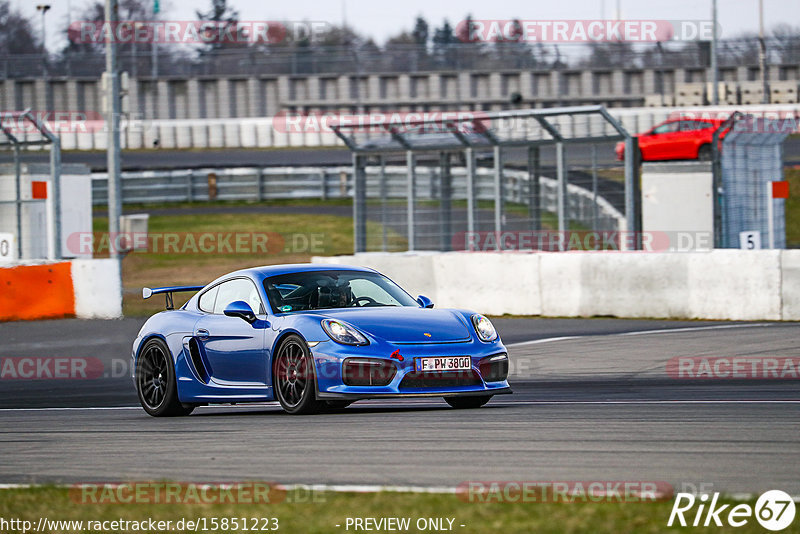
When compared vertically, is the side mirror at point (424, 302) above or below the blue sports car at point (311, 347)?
above

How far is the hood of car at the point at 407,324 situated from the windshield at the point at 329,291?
30cm

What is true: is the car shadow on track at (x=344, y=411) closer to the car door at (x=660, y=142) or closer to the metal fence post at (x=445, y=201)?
the metal fence post at (x=445, y=201)

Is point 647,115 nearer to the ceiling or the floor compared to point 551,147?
nearer to the ceiling

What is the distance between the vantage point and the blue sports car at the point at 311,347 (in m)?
8.59

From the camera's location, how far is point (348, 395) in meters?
8.55

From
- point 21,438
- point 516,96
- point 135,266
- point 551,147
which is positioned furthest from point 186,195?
point 21,438

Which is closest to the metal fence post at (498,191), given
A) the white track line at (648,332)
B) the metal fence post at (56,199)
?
the white track line at (648,332)

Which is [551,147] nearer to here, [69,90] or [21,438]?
[21,438]

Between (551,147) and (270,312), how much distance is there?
35.6ft

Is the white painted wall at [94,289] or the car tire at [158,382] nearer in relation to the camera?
the car tire at [158,382]

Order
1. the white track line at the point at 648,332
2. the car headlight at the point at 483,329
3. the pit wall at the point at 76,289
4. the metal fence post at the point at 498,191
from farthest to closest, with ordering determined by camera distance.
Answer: the metal fence post at the point at 498,191
the pit wall at the point at 76,289
the white track line at the point at 648,332
the car headlight at the point at 483,329

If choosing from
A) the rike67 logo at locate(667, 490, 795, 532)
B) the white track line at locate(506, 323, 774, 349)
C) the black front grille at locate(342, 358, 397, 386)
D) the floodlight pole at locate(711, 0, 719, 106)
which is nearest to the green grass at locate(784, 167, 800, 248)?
the floodlight pole at locate(711, 0, 719, 106)

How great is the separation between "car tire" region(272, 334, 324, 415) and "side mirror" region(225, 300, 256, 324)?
13.9 inches

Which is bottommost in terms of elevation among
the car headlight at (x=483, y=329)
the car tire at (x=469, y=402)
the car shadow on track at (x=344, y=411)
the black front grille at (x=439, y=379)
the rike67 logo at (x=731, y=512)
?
the car shadow on track at (x=344, y=411)
